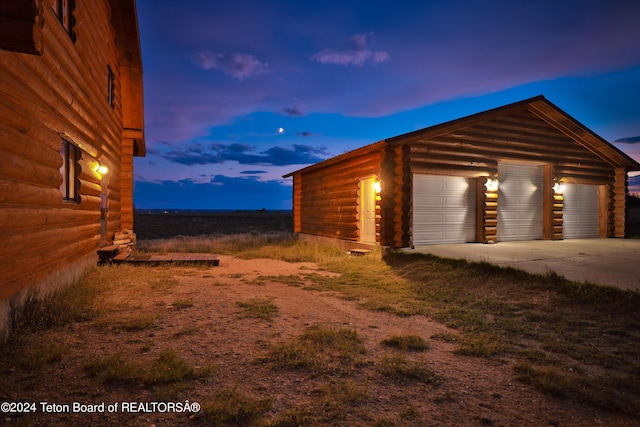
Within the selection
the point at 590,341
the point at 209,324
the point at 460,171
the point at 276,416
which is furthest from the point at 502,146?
the point at 276,416

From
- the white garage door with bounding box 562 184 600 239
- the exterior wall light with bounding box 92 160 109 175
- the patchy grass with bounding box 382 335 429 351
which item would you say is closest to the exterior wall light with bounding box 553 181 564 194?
the white garage door with bounding box 562 184 600 239

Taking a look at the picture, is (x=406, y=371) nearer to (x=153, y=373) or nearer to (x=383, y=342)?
(x=383, y=342)

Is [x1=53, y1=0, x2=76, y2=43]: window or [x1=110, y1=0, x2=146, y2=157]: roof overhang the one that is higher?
[x1=110, y1=0, x2=146, y2=157]: roof overhang

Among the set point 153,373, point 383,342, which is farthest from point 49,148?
point 383,342

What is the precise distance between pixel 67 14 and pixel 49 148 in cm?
311

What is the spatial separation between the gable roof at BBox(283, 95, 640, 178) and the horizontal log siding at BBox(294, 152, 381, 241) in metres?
0.46

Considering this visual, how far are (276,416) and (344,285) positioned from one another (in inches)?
206

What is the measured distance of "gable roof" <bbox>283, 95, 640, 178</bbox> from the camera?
11.3 metres

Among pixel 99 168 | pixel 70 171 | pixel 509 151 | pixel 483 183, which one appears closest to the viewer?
pixel 70 171

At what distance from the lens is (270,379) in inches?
134

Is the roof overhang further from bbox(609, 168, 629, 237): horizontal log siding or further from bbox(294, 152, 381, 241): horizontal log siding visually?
bbox(609, 168, 629, 237): horizontal log siding

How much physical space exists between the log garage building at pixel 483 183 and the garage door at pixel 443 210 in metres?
0.03

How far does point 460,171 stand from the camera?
12.4 meters

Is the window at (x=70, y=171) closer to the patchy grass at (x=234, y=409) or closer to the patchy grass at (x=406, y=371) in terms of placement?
the patchy grass at (x=234, y=409)
